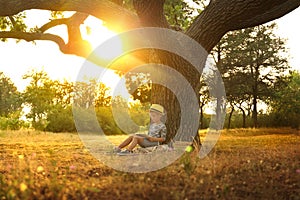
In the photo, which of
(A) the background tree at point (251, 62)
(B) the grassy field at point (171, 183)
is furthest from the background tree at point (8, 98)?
(B) the grassy field at point (171, 183)

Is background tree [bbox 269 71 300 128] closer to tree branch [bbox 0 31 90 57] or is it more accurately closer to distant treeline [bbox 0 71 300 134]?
distant treeline [bbox 0 71 300 134]

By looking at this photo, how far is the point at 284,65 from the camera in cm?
3459

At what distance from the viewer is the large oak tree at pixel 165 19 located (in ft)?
34.5

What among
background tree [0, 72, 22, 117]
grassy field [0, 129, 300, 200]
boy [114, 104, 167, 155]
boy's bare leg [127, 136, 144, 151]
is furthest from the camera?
background tree [0, 72, 22, 117]

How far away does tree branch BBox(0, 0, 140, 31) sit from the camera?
10.9m

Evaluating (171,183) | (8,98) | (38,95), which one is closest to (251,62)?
(38,95)

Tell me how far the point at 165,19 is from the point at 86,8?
2215 millimetres

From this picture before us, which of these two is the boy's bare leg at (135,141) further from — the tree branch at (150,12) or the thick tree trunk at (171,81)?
the tree branch at (150,12)

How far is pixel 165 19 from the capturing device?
1126 cm

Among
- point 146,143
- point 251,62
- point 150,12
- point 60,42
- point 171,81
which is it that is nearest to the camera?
point 146,143

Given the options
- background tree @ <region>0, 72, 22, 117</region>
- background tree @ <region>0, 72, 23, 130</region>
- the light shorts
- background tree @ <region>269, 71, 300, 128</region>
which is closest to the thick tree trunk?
the light shorts

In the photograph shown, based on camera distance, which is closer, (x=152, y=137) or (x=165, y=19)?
(x=152, y=137)

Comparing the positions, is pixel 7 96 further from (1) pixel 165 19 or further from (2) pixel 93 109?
(1) pixel 165 19

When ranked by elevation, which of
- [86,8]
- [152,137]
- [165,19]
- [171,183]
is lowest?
[171,183]
